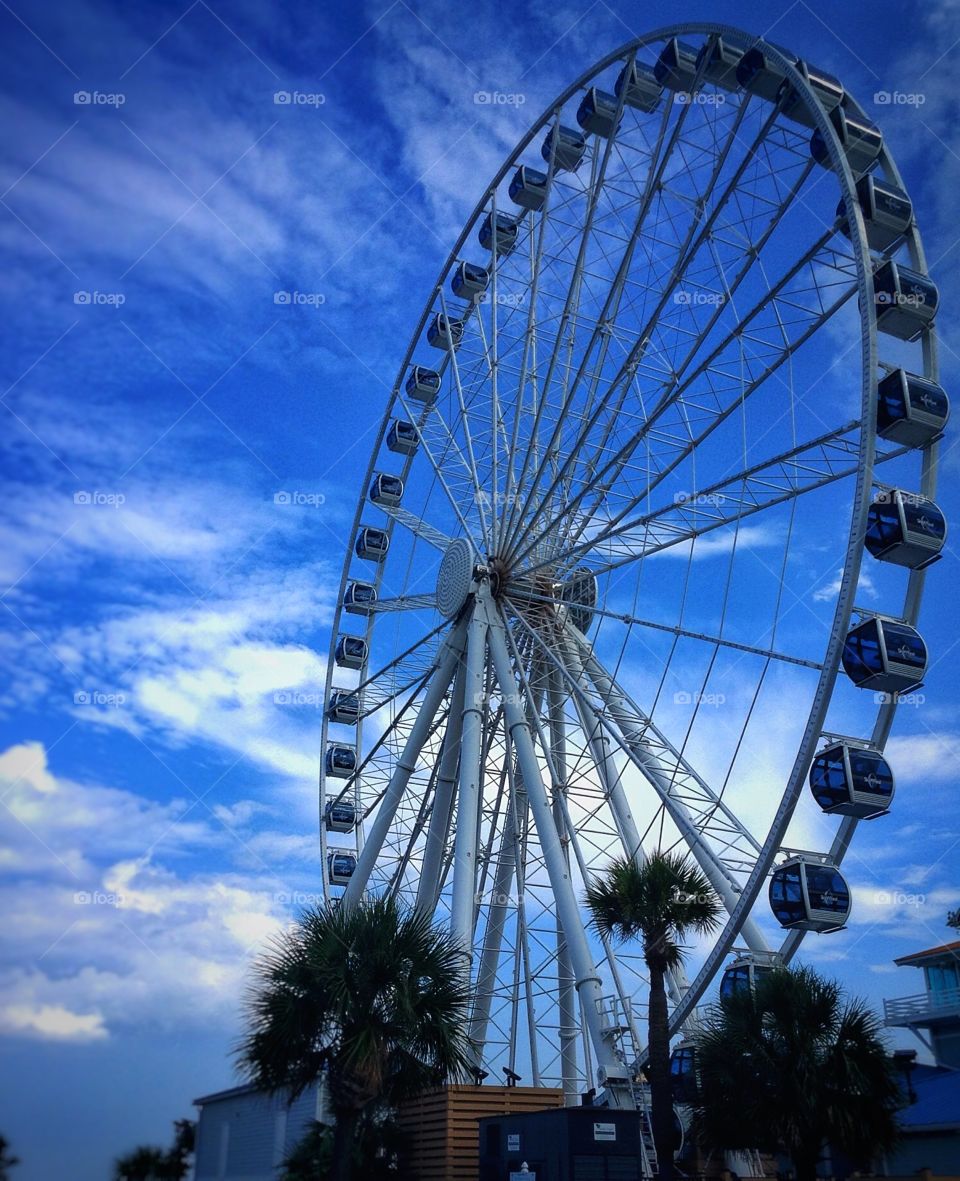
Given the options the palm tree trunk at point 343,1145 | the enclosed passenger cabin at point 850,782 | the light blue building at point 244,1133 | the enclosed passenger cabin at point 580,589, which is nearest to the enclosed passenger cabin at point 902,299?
the enclosed passenger cabin at point 850,782

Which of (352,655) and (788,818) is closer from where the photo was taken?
(788,818)

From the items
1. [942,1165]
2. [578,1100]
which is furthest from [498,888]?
[942,1165]

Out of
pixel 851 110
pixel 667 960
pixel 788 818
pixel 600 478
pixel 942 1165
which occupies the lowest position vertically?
pixel 942 1165

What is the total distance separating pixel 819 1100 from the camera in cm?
1622

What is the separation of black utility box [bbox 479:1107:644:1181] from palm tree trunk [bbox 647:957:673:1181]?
36cm

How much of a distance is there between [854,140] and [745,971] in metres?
14.9

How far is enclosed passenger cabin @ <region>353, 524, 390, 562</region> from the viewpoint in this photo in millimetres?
37125

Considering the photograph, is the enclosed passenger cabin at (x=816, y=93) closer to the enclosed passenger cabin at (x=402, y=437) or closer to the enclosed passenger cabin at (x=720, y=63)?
the enclosed passenger cabin at (x=720, y=63)

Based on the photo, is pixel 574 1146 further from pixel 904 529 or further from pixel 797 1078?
pixel 904 529

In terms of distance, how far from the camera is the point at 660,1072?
699 inches

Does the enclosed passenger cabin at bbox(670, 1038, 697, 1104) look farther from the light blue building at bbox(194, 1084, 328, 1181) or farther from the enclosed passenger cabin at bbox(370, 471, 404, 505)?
the enclosed passenger cabin at bbox(370, 471, 404, 505)

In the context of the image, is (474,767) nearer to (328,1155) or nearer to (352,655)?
(328,1155)

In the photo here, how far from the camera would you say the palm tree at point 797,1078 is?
1608 cm

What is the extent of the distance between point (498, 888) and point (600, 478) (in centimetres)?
997
